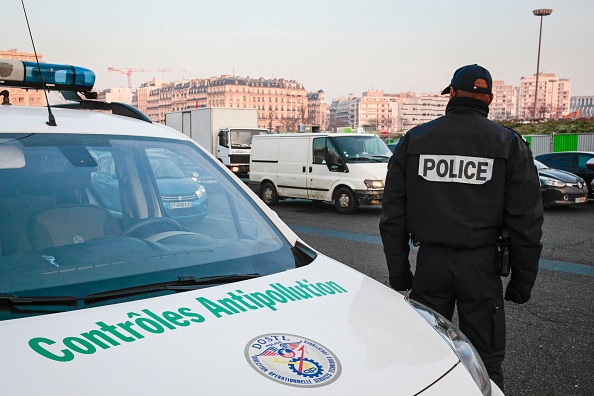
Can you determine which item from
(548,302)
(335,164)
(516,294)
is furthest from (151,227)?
(335,164)

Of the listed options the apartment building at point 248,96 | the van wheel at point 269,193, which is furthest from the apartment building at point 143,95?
the van wheel at point 269,193

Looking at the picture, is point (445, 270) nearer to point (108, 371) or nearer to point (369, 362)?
point (369, 362)

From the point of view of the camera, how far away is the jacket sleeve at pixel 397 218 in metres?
2.85

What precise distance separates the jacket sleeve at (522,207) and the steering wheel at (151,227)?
1491 mm

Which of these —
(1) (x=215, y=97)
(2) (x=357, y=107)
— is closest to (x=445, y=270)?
(1) (x=215, y=97)

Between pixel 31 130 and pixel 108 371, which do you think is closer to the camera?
pixel 108 371

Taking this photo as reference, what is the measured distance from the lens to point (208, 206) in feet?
8.40

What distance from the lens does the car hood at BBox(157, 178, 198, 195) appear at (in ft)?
8.99

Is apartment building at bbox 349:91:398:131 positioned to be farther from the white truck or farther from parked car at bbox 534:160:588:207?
parked car at bbox 534:160:588:207

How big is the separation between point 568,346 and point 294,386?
348cm

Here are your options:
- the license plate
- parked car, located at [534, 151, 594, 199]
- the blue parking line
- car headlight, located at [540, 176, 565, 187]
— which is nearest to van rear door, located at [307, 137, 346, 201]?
the blue parking line

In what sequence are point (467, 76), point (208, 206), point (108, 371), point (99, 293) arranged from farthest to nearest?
point (467, 76)
point (208, 206)
point (99, 293)
point (108, 371)

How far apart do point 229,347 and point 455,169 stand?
1.58m

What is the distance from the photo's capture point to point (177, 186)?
311 cm
